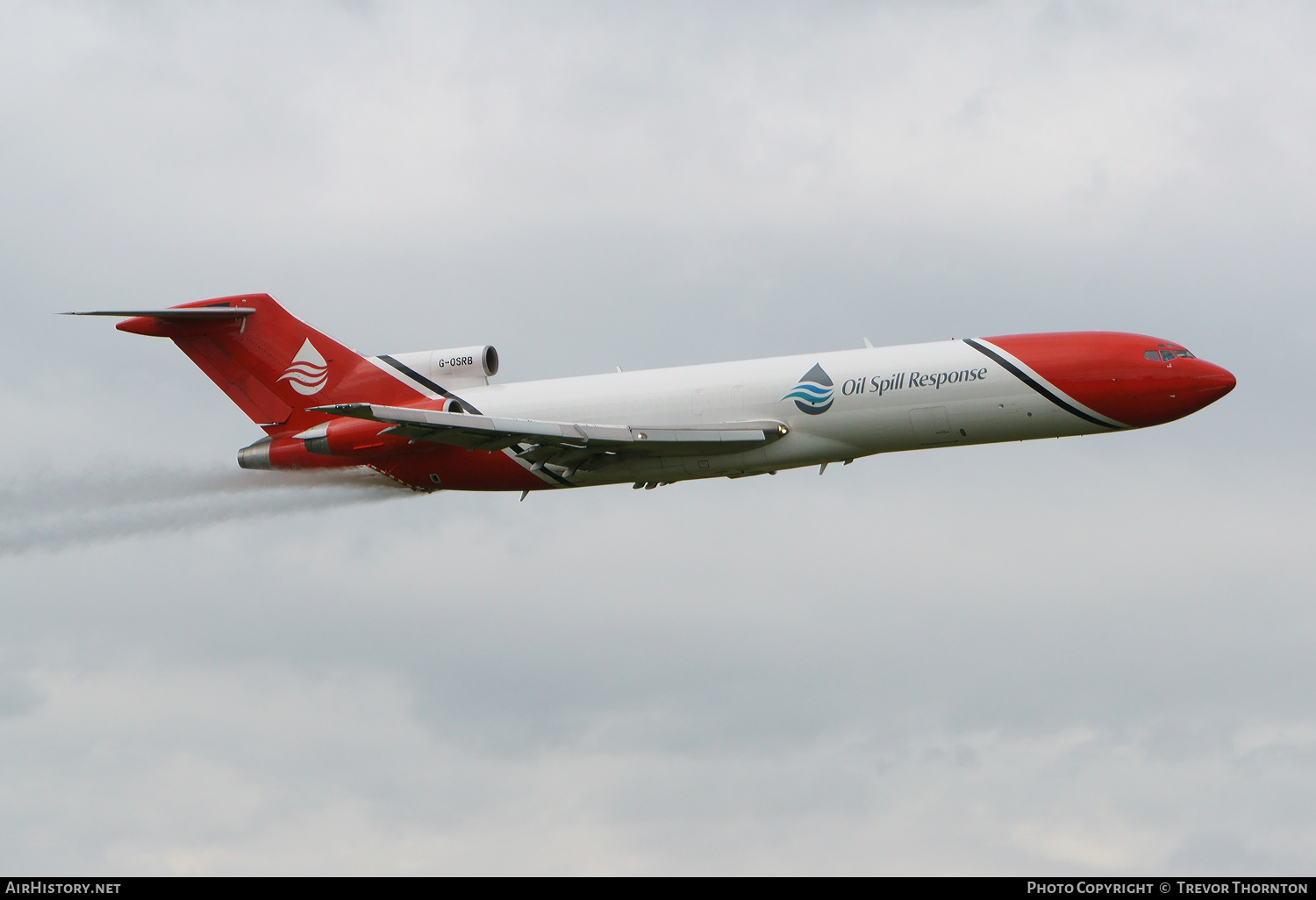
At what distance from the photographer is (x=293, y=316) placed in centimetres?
5316

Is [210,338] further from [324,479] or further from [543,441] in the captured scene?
[543,441]

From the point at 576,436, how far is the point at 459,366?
7.19m

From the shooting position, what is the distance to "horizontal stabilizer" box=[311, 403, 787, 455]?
44.9 m

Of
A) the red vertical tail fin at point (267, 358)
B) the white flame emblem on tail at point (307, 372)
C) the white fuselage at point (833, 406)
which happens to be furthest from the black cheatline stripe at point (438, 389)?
the white flame emblem on tail at point (307, 372)

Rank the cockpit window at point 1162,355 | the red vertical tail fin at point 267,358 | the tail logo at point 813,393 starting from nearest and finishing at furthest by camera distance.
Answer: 1. the cockpit window at point 1162,355
2. the tail logo at point 813,393
3. the red vertical tail fin at point 267,358

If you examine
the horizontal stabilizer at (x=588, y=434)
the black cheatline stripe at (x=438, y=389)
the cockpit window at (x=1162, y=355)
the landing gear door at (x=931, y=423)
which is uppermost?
the black cheatline stripe at (x=438, y=389)

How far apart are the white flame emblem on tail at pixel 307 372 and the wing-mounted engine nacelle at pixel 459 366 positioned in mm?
3045

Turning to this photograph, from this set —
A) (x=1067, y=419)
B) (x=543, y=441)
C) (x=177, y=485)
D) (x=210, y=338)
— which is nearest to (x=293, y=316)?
(x=210, y=338)

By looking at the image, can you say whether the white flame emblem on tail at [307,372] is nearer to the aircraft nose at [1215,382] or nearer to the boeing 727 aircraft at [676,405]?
the boeing 727 aircraft at [676,405]

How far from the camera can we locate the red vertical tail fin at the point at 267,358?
52.4m

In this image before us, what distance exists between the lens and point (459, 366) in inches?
2024

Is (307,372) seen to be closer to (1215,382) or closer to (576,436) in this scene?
(576,436)

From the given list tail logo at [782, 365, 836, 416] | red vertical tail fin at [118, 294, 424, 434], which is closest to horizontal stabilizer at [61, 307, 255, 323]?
red vertical tail fin at [118, 294, 424, 434]

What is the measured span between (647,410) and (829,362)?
5.62m
